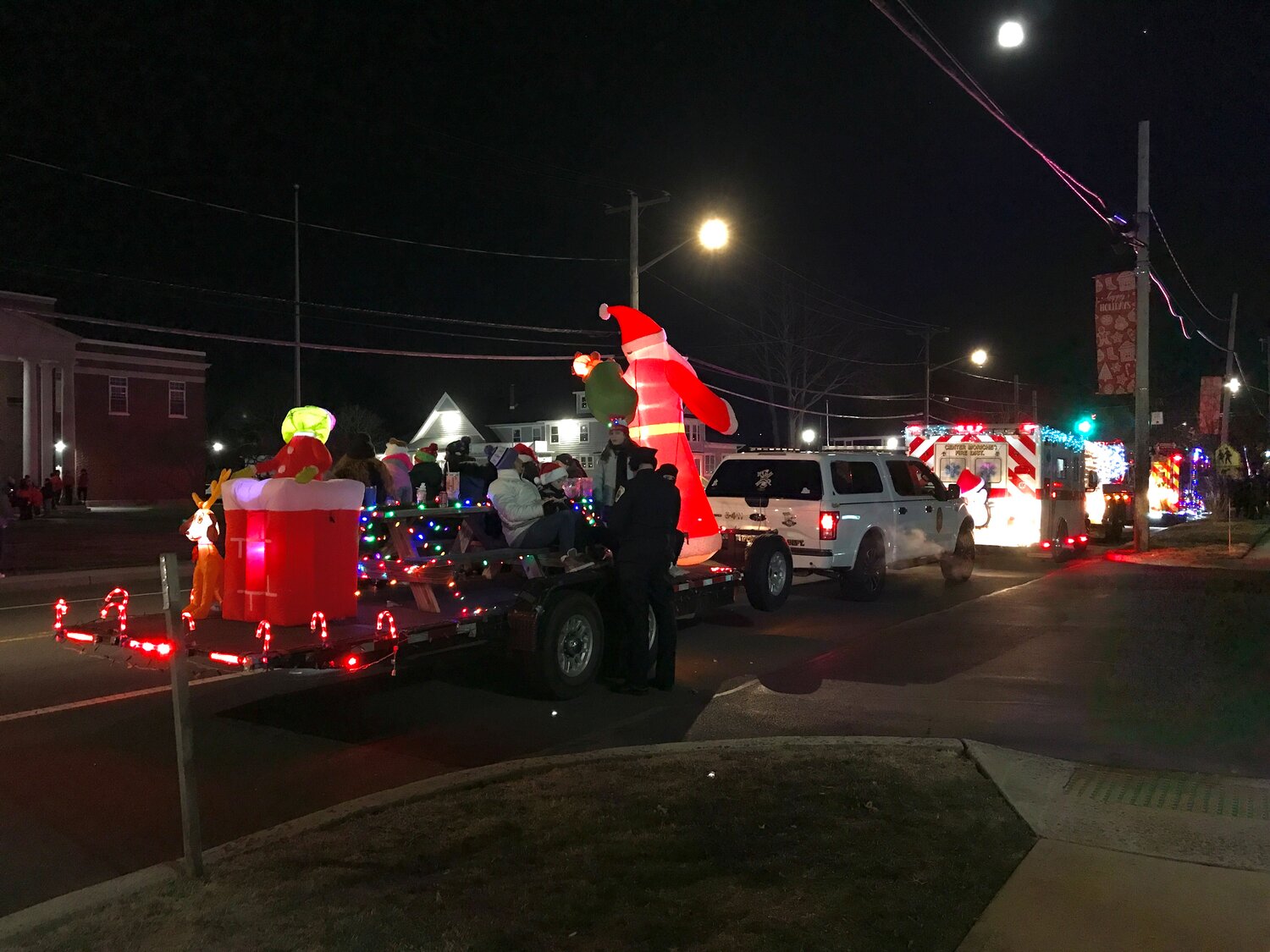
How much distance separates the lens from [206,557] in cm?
786

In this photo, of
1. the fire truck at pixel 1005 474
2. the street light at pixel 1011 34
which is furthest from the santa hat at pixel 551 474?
the fire truck at pixel 1005 474

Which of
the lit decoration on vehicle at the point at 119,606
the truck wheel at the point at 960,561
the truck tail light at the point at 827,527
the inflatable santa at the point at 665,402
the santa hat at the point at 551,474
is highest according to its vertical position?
the inflatable santa at the point at 665,402

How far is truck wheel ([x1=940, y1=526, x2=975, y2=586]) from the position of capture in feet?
52.4

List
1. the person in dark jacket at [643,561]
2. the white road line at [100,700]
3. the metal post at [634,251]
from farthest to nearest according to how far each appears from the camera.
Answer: the metal post at [634,251], the person in dark jacket at [643,561], the white road line at [100,700]

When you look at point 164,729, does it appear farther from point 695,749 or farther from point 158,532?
point 158,532

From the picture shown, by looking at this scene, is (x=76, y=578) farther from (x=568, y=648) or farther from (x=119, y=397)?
(x=119, y=397)

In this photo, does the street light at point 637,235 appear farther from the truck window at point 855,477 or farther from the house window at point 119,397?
the house window at point 119,397

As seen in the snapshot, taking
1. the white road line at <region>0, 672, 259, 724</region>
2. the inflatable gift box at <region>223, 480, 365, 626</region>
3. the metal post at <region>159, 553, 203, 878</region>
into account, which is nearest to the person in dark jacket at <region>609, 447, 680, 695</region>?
the inflatable gift box at <region>223, 480, 365, 626</region>

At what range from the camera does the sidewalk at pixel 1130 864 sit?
13.1 feet

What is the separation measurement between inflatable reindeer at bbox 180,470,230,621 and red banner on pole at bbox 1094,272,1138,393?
19842 mm

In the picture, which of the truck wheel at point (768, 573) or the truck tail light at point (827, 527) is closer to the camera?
the truck wheel at point (768, 573)

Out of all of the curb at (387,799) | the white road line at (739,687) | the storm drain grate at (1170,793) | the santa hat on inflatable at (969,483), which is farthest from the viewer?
the santa hat on inflatable at (969,483)

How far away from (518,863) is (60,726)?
4.36m

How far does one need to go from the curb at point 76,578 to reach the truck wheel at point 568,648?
32.2 ft
